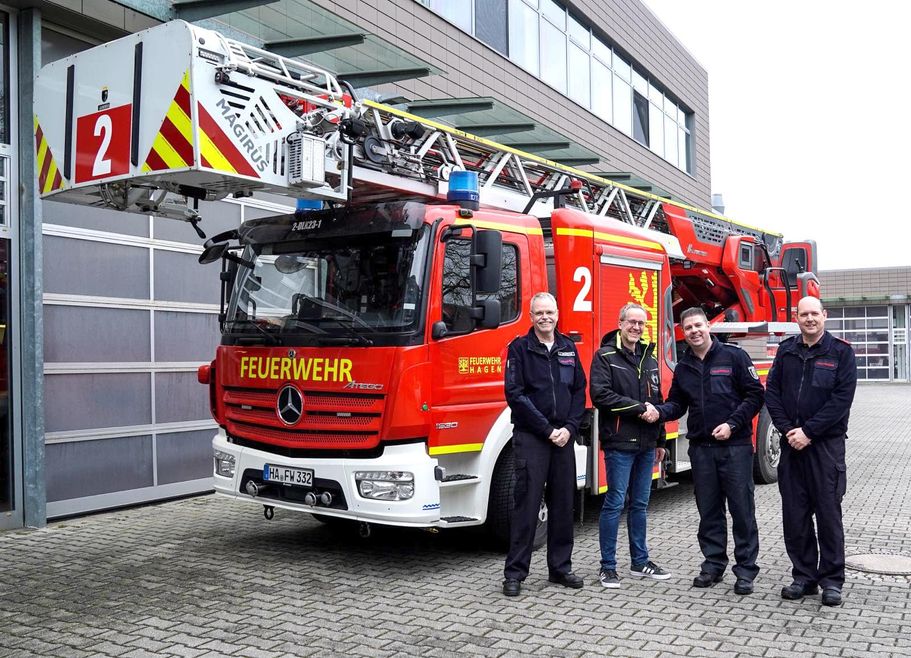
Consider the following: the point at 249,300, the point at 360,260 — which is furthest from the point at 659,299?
the point at 249,300

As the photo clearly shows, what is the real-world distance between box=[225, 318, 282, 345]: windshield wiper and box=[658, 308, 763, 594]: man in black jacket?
2.64 meters

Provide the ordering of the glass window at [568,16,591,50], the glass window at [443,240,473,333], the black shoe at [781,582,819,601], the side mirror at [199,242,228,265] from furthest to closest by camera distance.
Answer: the glass window at [568,16,591,50], the side mirror at [199,242,228,265], the glass window at [443,240,473,333], the black shoe at [781,582,819,601]

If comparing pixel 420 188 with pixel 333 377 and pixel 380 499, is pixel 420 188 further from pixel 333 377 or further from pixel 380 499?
pixel 380 499

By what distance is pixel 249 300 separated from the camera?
673 cm

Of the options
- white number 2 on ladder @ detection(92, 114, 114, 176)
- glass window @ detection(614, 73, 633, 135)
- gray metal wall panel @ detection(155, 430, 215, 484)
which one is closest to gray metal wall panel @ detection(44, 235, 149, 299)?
gray metal wall panel @ detection(155, 430, 215, 484)

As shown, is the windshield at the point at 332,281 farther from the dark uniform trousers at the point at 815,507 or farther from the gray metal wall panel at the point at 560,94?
the gray metal wall panel at the point at 560,94

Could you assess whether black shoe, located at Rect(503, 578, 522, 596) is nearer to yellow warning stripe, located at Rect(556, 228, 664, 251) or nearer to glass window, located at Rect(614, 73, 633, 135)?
yellow warning stripe, located at Rect(556, 228, 664, 251)

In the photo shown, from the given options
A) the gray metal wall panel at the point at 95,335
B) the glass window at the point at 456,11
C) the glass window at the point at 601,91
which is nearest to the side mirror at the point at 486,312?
the gray metal wall panel at the point at 95,335

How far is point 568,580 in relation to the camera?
582 centimetres

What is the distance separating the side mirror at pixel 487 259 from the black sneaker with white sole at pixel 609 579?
1.96m

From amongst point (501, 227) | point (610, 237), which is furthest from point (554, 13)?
point (501, 227)

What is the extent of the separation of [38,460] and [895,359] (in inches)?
1407

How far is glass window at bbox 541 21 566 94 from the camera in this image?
16.9 metres

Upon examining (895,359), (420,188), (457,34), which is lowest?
(895,359)
